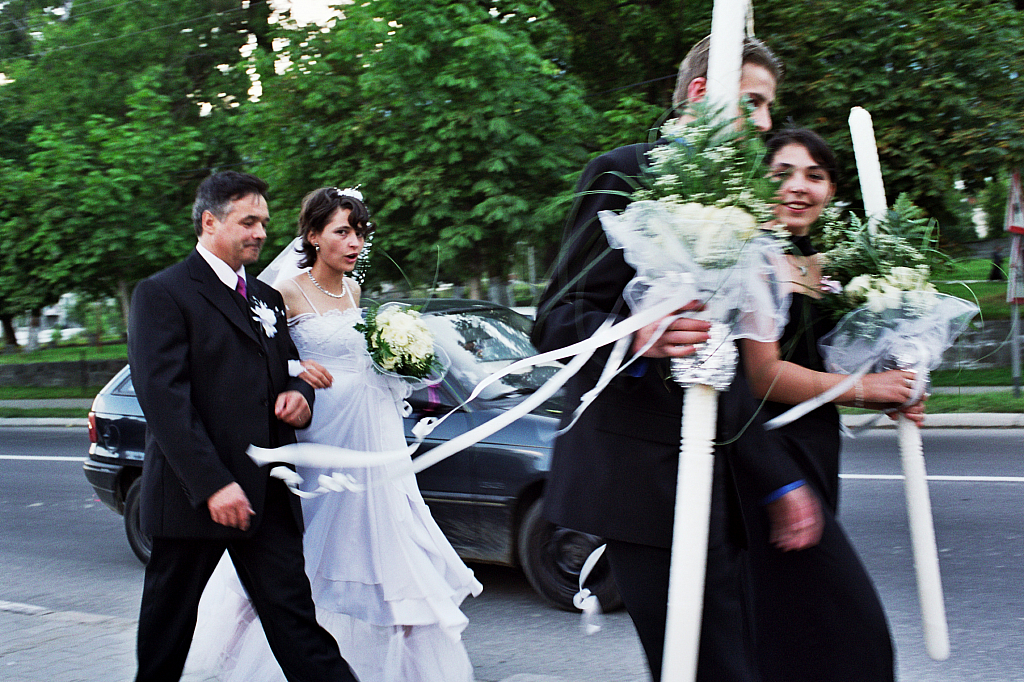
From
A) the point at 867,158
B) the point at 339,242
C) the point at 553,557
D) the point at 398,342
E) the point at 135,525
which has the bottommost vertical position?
the point at 135,525

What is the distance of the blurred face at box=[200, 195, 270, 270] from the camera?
10.7 ft

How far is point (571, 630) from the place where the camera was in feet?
15.9

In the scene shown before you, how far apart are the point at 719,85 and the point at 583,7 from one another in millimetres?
13992

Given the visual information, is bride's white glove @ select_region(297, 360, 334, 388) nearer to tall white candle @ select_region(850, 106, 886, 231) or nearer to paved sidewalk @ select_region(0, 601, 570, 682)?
paved sidewalk @ select_region(0, 601, 570, 682)

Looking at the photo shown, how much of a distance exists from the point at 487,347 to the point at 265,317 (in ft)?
8.84

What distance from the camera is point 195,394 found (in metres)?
3.06

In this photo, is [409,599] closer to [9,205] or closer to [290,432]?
[290,432]

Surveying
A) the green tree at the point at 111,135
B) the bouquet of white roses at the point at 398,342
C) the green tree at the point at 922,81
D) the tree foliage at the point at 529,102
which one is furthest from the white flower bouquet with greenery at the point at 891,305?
the green tree at the point at 111,135

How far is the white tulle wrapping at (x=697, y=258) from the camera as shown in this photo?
Answer: 188 centimetres

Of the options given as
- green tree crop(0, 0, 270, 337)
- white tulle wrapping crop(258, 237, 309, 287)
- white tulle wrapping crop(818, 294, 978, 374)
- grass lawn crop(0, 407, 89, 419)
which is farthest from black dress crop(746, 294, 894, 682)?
grass lawn crop(0, 407, 89, 419)

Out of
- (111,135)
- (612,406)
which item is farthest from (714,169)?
(111,135)

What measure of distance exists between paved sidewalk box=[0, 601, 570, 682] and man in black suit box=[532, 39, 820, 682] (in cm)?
173

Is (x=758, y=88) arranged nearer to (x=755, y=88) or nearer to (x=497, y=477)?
(x=755, y=88)

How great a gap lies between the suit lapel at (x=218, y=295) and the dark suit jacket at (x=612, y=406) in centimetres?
130
